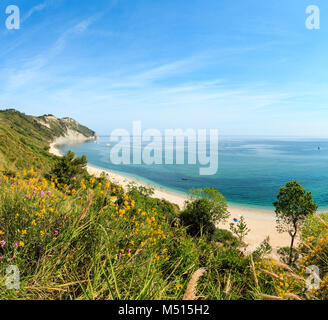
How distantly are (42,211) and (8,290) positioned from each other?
34.7 inches

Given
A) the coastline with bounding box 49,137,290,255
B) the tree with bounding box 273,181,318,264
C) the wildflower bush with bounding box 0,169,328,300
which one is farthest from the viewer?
the coastline with bounding box 49,137,290,255

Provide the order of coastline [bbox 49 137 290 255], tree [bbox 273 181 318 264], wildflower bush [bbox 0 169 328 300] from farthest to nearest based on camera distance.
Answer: coastline [bbox 49 137 290 255] < tree [bbox 273 181 318 264] < wildflower bush [bbox 0 169 328 300]

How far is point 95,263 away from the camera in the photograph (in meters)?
2.18

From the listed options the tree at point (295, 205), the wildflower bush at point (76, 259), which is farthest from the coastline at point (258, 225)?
the wildflower bush at point (76, 259)

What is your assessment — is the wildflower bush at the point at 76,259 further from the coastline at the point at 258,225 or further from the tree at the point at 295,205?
the coastline at the point at 258,225

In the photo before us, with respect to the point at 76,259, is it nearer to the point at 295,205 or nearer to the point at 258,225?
the point at 295,205

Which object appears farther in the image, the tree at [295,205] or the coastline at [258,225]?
the coastline at [258,225]

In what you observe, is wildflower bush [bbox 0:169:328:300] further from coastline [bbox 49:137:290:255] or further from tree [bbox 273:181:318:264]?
Answer: coastline [bbox 49:137:290:255]

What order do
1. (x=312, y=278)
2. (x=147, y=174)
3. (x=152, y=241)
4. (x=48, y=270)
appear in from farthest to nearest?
(x=147, y=174)
(x=152, y=241)
(x=312, y=278)
(x=48, y=270)

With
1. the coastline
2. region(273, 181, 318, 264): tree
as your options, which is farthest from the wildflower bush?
the coastline

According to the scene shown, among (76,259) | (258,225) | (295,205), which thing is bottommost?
(258,225)

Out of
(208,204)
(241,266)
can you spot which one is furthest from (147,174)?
(241,266)

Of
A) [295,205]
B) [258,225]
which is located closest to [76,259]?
[295,205]
